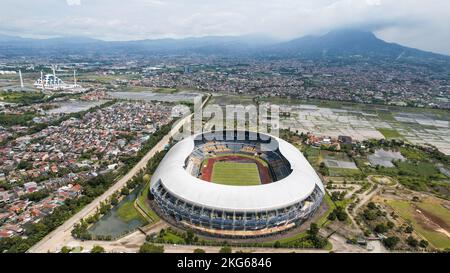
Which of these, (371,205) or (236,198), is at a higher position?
(236,198)

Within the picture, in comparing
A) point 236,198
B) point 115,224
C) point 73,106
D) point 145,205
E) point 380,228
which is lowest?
point 115,224

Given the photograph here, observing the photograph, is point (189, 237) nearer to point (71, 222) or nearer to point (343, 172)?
point (71, 222)

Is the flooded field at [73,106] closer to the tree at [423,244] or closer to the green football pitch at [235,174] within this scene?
the green football pitch at [235,174]

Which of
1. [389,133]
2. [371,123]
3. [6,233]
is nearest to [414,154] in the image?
[389,133]

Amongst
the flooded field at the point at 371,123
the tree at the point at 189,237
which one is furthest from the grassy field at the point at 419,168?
the tree at the point at 189,237

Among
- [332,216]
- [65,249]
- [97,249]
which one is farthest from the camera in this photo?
[332,216]

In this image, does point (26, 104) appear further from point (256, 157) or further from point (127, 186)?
point (256, 157)
